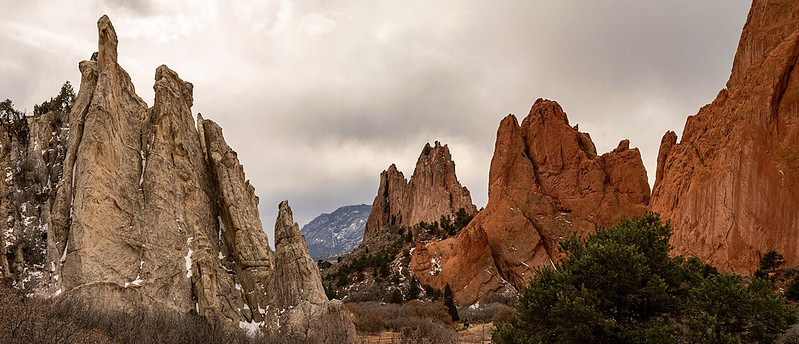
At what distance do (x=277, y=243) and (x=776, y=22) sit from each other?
49383 mm

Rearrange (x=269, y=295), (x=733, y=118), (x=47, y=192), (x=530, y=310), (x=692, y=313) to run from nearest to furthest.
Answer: (x=692, y=313) → (x=530, y=310) → (x=47, y=192) → (x=269, y=295) → (x=733, y=118)

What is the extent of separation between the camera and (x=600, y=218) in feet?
188

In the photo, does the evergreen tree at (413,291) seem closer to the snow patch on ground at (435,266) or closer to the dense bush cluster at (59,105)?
the snow patch on ground at (435,266)

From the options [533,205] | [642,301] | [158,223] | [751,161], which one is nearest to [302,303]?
[158,223]

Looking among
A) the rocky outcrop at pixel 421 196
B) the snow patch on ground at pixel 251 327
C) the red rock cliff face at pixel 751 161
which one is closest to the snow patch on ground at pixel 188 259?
the snow patch on ground at pixel 251 327

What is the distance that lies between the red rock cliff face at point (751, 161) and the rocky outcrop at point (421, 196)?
178 feet

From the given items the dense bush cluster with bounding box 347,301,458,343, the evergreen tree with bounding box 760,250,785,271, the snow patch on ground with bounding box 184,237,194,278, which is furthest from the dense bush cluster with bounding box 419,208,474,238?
the snow patch on ground with bounding box 184,237,194,278

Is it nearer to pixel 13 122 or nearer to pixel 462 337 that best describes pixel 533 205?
pixel 462 337

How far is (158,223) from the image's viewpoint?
65.2ft

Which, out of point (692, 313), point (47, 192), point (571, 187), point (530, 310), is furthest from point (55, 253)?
point (571, 187)

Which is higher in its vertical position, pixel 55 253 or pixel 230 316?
pixel 55 253

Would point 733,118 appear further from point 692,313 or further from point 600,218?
point 692,313

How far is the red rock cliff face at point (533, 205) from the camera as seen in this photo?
5666 cm

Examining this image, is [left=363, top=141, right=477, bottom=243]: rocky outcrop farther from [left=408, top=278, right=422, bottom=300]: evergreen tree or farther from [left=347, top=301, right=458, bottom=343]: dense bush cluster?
[left=347, top=301, right=458, bottom=343]: dense bush cluster
